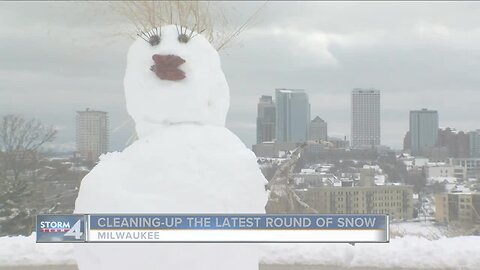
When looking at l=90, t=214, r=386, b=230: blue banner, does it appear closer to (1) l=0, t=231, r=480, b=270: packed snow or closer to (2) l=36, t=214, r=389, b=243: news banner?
(2) l=36, t=214, r=389, b=243: news banner

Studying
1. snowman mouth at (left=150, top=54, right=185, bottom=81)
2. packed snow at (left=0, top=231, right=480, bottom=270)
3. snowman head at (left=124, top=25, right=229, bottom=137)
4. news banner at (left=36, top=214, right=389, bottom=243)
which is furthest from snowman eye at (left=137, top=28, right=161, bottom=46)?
packed snow at (left=0, top=231, right=480, bottom=270)

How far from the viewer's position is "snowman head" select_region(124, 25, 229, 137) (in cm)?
335

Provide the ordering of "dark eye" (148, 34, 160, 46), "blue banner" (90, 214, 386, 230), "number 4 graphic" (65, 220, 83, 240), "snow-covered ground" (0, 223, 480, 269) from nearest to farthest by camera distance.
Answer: "blue banner" (90, 214, 386, 230) < "number 4 graphic" (65, 220, 83, 240) < "dark eye" (148, 34, 160, 46) < "snow-covered ground" (0, 223, 480, 269)

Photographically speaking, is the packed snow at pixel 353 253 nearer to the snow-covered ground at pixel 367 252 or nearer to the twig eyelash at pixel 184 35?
the snow-covered ground at pixel 367 252

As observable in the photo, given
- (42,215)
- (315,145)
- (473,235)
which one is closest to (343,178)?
(315,145)

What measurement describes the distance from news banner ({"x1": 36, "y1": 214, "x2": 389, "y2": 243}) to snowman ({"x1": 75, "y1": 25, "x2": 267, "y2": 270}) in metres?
0.04

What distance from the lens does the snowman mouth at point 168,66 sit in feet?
10.9

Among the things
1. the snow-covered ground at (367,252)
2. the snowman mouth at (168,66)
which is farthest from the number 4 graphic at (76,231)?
the snow-covered ground at (367,252)

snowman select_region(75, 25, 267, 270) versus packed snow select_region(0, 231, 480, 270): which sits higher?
snowman select_region(75, 25, 267, 270)

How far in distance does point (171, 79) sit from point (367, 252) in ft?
9.44

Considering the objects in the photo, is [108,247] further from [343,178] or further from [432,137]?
[432,137]

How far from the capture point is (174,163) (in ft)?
10.5

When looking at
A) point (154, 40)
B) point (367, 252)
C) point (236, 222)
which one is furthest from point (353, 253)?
point (154, 40)

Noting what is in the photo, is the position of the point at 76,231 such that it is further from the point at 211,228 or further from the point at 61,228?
the point at 211,228
